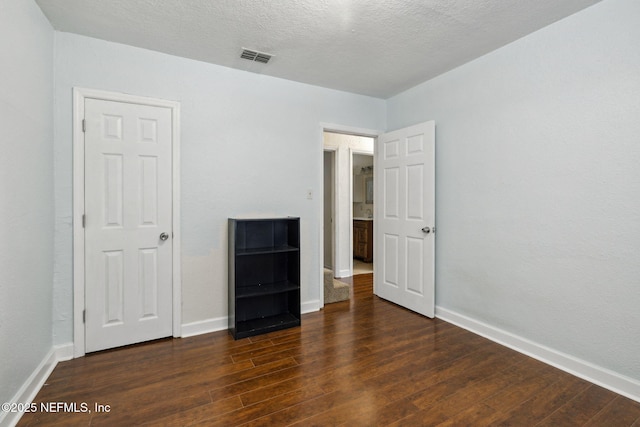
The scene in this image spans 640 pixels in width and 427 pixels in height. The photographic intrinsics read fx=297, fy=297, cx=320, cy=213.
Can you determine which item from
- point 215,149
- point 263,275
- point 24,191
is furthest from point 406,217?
point 24,191

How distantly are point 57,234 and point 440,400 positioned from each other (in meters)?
3.08

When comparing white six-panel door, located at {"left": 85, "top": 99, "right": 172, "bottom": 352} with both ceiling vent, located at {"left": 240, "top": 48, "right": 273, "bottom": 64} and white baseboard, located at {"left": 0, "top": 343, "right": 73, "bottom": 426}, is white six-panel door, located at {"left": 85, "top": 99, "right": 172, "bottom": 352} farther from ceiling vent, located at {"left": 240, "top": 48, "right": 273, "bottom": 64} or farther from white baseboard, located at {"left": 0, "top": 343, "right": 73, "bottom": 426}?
ceiling vent, located at {"left": 240, "top": 48, "right": 273, "bottom": 64}

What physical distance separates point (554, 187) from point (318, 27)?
2.22 metres

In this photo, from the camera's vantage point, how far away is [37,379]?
6.54ft

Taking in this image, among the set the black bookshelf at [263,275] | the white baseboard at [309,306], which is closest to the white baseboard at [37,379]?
the black bookshelf at [263,275]

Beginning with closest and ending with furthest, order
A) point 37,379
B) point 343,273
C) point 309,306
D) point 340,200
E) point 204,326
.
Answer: point 37,379 < point 204,326 < point 309,306 < point 340,200 < point 343,273

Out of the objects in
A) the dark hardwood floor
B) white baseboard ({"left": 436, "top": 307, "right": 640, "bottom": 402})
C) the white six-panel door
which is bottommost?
the dark hardwood floor

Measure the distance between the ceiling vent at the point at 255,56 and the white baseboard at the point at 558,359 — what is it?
317cm

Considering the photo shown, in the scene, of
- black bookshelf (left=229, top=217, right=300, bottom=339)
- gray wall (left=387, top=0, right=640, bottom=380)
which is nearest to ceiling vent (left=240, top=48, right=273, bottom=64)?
black bookshelf (left=229, top=217, right=300, bottom=339)

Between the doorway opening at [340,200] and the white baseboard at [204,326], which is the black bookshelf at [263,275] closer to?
the white baseboard at [204,326]

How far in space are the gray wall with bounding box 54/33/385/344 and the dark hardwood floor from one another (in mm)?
534

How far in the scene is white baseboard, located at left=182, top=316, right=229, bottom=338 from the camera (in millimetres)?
2814

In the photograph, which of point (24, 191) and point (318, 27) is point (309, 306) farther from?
point (318, 27)

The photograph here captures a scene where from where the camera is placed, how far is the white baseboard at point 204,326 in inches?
111
